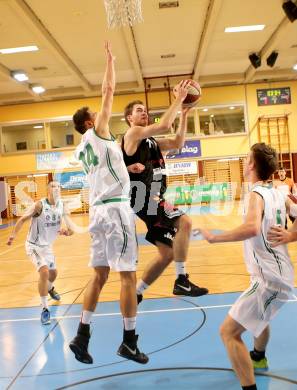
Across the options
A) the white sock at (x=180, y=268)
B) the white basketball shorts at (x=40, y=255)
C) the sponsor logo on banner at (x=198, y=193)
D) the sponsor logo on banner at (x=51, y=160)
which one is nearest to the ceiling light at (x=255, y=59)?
the sponsor logo on banner at (x=198, y=193)

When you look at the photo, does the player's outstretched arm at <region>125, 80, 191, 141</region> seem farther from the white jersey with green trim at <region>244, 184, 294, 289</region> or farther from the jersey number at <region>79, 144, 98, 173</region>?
the white jersey with green trim at <region>244, 184, 294, 289</region>

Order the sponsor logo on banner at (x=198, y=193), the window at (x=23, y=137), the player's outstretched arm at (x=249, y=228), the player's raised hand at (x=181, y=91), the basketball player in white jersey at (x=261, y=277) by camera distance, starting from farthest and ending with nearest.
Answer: the window at (x=23, y=137), the sponsor logo on banner at (x=198, y=193), the player's raised hand at (x=181, y=91), the basketball player in white jersey at (x=261, y=277), the player's outstretched arm at (x=249, y=228)

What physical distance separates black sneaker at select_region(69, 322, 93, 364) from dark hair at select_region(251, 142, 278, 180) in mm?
1856

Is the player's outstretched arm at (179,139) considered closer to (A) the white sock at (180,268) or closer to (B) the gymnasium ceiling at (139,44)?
(A) the white sock at (180,268)

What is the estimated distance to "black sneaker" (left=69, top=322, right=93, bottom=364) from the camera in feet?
11.4

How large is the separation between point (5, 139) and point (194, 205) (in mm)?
10494

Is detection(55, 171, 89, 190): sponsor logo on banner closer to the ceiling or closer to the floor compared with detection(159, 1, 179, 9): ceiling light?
closer to the floor

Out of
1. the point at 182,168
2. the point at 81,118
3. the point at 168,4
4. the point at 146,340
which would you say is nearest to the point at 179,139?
the point at 81,118

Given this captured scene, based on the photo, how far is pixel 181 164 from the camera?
900 inches

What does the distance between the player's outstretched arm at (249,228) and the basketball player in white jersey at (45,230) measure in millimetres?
3529

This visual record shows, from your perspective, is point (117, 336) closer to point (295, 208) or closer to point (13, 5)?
point (295, 208)

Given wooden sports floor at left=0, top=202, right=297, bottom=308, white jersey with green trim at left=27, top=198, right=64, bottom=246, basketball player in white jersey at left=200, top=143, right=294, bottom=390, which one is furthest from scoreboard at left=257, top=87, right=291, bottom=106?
basketball player in white jersey at left=200, top=143, right=294, bottom=390

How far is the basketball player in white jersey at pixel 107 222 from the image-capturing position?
3.52 meters

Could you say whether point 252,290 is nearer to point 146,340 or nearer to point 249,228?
point 249,228
